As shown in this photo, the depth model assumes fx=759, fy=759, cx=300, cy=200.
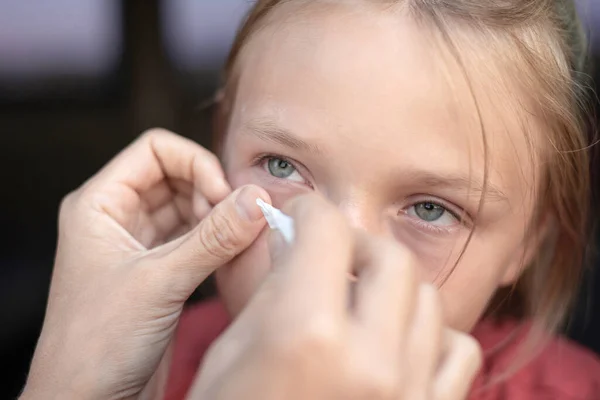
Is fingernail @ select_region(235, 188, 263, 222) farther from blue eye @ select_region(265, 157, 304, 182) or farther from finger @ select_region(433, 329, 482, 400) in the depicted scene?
finger @ select_region(433, 329, 482, 400)

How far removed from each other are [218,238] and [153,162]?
1.05 ft

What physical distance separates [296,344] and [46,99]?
2.39m

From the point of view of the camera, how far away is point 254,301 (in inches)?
25.6

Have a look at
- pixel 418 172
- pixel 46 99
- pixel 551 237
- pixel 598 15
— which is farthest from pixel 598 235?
pixel 46 99

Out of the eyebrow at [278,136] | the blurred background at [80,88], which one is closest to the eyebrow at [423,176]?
the eyebrow at [278,136]

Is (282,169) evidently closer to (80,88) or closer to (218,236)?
(218,236)

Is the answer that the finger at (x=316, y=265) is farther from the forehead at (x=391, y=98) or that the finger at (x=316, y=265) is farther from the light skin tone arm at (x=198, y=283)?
the forehead at (x=391, y=98)

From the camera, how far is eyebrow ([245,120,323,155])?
1.00 meters

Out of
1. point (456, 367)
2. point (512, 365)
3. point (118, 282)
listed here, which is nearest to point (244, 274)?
point (118, 282)

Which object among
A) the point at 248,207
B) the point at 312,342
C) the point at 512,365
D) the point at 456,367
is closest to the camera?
the point at 312,342

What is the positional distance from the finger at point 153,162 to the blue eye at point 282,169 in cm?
11

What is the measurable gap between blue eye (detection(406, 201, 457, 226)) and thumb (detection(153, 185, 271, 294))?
8.6 inches

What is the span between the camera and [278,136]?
102cm

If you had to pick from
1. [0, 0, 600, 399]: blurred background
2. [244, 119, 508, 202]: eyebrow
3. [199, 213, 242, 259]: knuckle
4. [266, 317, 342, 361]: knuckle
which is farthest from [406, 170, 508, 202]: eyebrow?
[0, 0, 600, 399]: blurred background
